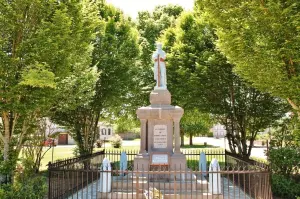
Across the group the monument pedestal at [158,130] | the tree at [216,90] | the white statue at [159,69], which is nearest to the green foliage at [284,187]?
the monument pedestal at [158,130]

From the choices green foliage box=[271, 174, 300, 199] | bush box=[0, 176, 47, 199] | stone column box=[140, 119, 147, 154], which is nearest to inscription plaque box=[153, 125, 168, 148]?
stone column box=[140, 119, 147, 154]

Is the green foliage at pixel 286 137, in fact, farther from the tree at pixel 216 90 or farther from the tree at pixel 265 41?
the tree at pixel 265 41

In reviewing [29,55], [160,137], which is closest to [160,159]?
[160,137]

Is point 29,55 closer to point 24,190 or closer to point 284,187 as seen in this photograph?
point 24,190

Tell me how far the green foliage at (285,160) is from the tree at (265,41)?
250 centimetres

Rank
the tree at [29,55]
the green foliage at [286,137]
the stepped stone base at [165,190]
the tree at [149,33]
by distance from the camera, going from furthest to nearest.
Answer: the tree at [149,33]
the green foliage at [286,137]
the stepped stone base at [165,190]
the tree at [29,55]

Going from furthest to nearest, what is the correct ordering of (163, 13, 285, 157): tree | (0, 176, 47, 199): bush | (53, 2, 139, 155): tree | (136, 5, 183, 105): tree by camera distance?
(136, 5, 183, 105): tree, (53, 2, 139, 155): tree, (163, 13, 285, 157): tree, (0, 176, 47, 199): bush

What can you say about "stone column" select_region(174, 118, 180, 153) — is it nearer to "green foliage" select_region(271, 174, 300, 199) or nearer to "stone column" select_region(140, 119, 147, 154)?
"stone column" select_region(140, 119, 147, 154)

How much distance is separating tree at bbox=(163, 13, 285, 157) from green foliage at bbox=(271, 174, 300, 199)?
16.4 ft

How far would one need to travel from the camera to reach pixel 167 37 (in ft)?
69.1

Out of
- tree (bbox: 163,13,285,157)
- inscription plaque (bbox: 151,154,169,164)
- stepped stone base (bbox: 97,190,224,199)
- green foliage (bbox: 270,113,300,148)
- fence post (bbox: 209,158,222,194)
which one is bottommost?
stepped stone base (bbox: 97,190,224,199)

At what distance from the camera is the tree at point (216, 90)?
16.1m

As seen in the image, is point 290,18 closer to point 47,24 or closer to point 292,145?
point 292,145

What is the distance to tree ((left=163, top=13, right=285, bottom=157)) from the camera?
635 inches
